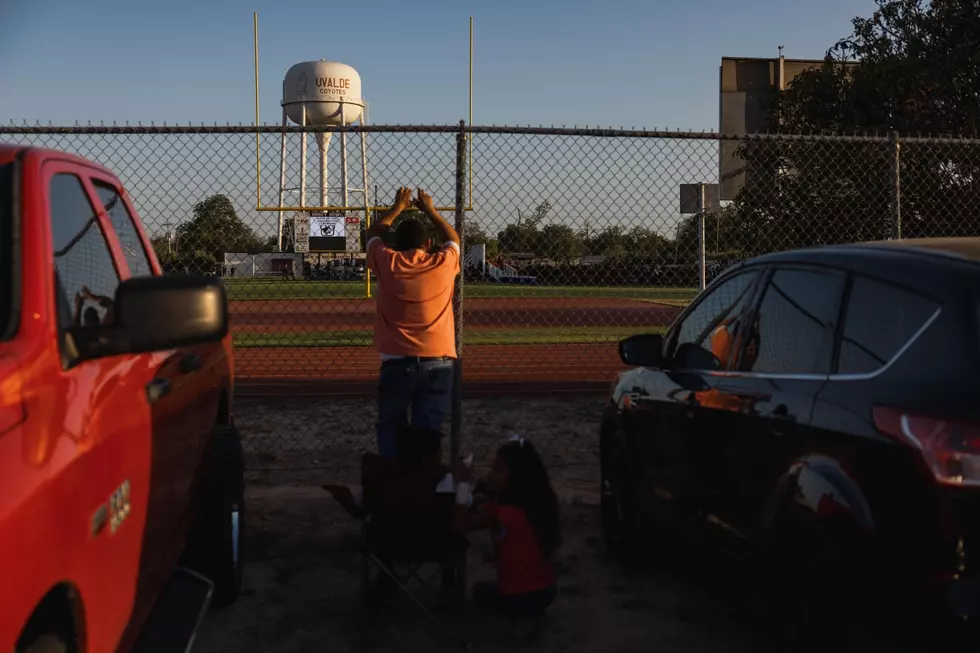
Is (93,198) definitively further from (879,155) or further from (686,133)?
(879,155)

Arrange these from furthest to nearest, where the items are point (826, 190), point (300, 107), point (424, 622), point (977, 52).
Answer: point (300, 107), point (977, 52), point (826, 190), point (424, 622)

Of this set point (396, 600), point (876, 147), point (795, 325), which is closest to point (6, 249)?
point (795, 325)

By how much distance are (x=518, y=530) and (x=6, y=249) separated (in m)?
2.51

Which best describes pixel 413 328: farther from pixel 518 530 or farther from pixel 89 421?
pixel 89 421

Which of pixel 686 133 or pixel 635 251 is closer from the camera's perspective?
pixel 686 133

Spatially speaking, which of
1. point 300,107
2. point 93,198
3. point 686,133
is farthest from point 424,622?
point 300,107

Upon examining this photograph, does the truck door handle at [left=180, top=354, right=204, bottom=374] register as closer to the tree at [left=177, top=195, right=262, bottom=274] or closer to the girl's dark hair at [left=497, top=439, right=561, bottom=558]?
the girl's dark hair at [left=497, top=439, right=561, bottom=558]

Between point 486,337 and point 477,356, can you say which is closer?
point 477,356

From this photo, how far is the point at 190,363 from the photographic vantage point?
3705mm

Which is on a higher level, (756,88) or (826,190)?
(756,88)

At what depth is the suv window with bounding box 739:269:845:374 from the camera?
339 cm

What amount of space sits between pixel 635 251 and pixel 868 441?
6.76 meters

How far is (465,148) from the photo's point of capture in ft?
21.1

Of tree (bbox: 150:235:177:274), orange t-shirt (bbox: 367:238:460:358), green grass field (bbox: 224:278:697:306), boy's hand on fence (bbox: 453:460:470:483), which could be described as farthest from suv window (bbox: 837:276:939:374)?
green grass field (bbox: 224:278:697:306)
